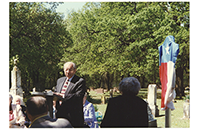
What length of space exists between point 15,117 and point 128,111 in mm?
2622

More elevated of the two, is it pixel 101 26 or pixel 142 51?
pixel 101 26

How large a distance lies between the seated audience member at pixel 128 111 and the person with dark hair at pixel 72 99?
5.44ft

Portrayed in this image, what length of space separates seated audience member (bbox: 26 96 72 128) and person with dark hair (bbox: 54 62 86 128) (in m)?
2.04

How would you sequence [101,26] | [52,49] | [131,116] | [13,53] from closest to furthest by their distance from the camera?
Answer: [131,116], [13,53], [52,49], [101,26]

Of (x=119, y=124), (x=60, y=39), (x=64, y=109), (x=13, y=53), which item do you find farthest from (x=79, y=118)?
(x=60, y=39)

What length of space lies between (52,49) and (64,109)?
15.7 metres

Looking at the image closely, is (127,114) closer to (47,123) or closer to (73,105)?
(47,123)

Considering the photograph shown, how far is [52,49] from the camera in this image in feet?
67.1

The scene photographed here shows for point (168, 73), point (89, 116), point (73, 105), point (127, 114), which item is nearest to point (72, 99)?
point (73, 105)

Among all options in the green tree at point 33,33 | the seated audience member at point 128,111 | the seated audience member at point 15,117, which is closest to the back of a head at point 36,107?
the seated audience member at point 128,111

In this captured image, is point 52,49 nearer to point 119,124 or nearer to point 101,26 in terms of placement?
point 101,26

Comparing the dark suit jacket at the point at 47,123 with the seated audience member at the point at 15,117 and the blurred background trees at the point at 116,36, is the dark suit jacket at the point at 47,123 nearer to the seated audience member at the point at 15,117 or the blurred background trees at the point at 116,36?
the seated audience member at the point at 15,117

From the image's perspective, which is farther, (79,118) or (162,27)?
(162,27)

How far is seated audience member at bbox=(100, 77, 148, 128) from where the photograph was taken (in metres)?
3.63
